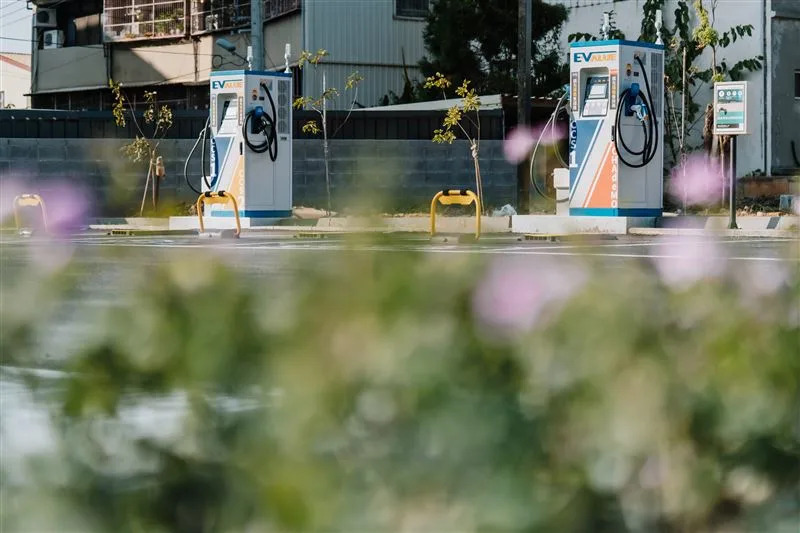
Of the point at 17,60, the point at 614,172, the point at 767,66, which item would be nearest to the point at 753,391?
the point at 614,172

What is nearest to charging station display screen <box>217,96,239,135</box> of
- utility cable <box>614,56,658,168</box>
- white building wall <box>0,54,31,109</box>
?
utility cable <box>614,56,658,168</box>

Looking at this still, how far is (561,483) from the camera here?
3.15m

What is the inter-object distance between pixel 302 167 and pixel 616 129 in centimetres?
936

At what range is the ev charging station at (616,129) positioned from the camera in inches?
940

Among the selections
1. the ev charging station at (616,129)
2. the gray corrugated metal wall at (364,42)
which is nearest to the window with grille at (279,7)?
the gray corrugated metal wall at (364,42)

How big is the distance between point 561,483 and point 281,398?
0.57 m

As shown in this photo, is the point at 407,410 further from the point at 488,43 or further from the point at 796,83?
the point at 488,43

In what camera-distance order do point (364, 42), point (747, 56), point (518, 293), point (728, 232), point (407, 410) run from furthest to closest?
point (364, 42)
point (747, 56)
point (728, 232)
point (518, 293)
point (407, 410)

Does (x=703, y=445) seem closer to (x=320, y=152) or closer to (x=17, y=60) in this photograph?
(x=320, y=152)

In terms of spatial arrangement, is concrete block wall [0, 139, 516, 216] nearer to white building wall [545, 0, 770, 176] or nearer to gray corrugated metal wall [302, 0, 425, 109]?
white building wall [545, 0, 770, 176]

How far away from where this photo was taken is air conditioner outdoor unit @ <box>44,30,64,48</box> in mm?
62219

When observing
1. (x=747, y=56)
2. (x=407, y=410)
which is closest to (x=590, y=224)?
(x=747, y=56)

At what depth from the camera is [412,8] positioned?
154ft

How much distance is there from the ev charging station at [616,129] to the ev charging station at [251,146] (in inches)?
224
